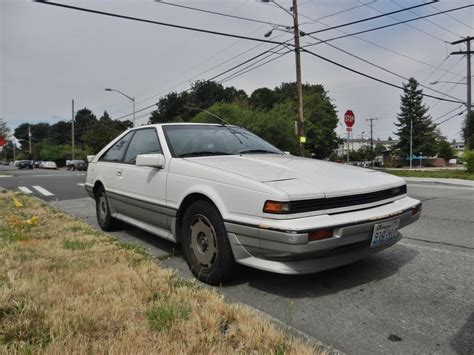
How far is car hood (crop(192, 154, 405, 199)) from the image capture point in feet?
9.79

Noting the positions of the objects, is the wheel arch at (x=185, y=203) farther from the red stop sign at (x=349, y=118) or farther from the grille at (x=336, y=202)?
the red stop sign at (x=349, y=118)

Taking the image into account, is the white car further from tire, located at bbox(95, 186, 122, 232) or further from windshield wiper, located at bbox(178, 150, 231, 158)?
tire, located at bbox(95, 186, 122, 232)

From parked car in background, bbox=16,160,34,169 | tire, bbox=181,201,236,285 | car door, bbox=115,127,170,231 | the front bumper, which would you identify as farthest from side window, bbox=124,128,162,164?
parked car in background, bbox=16,160,34,169

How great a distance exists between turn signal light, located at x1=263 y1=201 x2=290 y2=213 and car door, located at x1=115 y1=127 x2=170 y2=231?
123 cm

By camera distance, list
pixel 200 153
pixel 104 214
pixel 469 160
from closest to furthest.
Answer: pixel 200 153
pixel 104 214
pixel 469 160

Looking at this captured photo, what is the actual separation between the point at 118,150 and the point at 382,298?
3.79 metres

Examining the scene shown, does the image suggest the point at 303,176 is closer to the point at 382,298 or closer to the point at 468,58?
the point at 382,298

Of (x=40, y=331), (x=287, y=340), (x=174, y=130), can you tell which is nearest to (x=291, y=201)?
(x=287, y=340)

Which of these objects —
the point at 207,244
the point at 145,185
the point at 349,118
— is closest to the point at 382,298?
the point at 207,244

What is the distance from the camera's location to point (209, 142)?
4.36 metres

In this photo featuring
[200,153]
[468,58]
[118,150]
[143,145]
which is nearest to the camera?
[200,153]

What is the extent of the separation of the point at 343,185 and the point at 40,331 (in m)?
2.31

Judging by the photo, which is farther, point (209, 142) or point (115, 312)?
point (209, 142)

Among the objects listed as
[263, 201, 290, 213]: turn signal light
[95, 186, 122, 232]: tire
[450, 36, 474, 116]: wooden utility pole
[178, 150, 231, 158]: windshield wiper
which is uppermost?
[450, 36, 474, 116]: wooden utility pole
